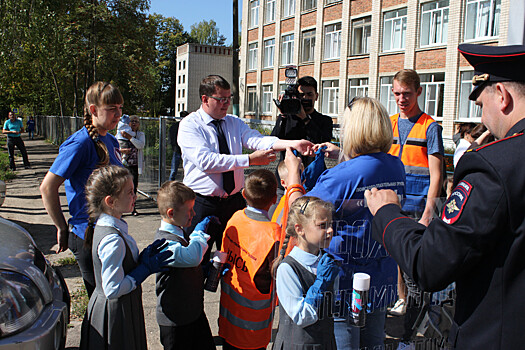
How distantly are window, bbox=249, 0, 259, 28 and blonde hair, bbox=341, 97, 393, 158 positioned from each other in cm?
3751

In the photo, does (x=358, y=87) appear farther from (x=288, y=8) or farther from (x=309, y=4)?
(x=288, y=8)

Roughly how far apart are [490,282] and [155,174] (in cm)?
880

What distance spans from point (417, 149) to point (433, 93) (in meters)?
20.0

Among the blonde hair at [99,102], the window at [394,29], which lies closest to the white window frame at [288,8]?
the window at [394,29]

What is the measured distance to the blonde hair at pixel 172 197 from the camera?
3.01 metres

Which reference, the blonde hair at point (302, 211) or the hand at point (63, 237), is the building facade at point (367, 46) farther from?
the blonde hair at point (302, 211)

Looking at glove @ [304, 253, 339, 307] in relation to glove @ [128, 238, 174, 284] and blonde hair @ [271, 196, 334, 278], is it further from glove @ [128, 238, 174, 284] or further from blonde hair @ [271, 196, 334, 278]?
glove @ [128, 238, 174, 284]

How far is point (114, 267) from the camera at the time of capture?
2.63 metres

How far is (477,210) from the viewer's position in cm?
144

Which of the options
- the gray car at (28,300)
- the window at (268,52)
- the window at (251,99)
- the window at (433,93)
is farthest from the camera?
the window at (251,99)

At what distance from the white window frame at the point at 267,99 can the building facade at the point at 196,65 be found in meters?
21.4

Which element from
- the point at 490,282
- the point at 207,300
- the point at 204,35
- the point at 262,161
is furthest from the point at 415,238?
the point at 204,35

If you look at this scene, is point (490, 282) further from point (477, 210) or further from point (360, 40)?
point (360, 40)

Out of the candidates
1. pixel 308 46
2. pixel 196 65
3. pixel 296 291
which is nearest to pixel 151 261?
pixel 296 291
